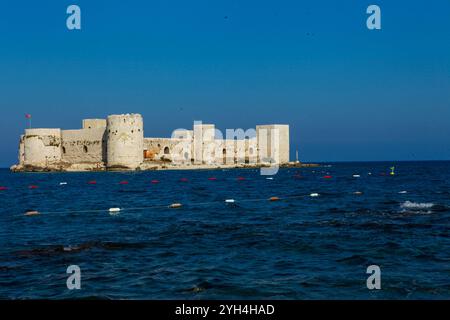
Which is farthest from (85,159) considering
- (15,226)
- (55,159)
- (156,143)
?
(15,226)

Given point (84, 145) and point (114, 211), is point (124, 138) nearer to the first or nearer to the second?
point (84, 145)

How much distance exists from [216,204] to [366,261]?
1652cm

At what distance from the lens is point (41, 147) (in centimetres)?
8600

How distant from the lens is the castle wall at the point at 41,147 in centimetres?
8562

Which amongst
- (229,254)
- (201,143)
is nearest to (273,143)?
(201,143)

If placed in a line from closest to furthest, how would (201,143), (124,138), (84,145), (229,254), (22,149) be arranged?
1. (229,254)
2. (124,138)
3. (84,145)
4. (22,149)
5. (201,143)

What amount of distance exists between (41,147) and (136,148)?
18420 mm

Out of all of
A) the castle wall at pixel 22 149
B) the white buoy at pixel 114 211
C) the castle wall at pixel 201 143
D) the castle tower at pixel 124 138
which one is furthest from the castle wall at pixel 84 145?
the white buoy at pixel 114 211

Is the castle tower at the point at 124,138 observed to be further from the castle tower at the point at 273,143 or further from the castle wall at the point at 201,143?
the castle tower at the point at 273,143

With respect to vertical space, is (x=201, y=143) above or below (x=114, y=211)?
above

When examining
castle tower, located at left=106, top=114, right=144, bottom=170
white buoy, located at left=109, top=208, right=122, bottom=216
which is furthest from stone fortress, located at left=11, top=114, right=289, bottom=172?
white buoy, located at left=109, top=208, right=122, bottom=216

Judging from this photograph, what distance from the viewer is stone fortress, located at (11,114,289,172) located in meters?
80.1

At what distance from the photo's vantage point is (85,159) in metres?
88.2
